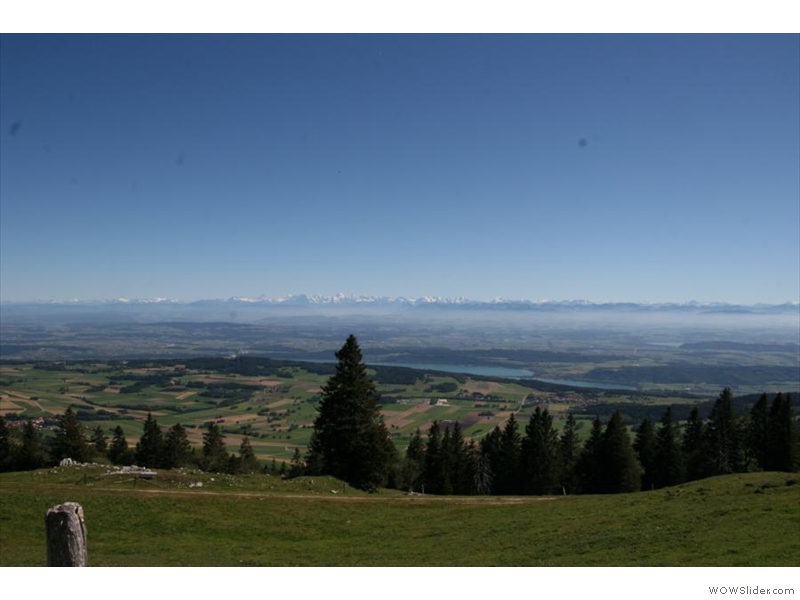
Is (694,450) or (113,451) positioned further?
(113,451)

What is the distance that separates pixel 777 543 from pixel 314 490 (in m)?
26.8

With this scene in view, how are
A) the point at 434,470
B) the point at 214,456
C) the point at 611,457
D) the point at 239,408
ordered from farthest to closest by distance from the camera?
1. the point at 239,408
2. the point at 214,456
3. the point at 434,470
4. the point at 611,457

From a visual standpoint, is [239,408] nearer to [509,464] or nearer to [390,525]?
[509,464]

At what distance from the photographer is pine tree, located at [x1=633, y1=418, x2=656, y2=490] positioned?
59188 millimetres

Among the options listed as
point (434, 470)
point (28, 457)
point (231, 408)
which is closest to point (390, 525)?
point (434, 470)

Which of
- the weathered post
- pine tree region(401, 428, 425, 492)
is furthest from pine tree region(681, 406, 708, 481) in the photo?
the weathered post

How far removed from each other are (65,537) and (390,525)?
72.4ft

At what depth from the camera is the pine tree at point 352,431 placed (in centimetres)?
4203

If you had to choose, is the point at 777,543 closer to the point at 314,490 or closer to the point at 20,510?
the point at 314,490

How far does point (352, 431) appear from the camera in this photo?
43.2 meters

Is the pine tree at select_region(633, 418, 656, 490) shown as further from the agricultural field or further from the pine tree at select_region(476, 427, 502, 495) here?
the agricultural field

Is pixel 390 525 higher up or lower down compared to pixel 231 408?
higher up

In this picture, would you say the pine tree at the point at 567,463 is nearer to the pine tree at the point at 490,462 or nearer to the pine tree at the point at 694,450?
the pine tree at the point at 490,462

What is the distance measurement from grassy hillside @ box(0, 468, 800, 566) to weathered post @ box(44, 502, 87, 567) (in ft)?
44.2
